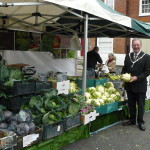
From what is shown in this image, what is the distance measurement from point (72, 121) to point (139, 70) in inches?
73.5

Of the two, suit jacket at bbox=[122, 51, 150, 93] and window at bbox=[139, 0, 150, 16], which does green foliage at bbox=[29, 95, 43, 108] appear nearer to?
suit jacket at bbox=[122, 51, 150, 93]

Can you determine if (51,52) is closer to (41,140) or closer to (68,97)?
(68,97)

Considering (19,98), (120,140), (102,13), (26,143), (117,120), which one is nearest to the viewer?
(26,143)

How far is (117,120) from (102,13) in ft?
8.88

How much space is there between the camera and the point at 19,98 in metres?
4.11

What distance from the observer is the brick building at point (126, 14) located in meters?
20.2

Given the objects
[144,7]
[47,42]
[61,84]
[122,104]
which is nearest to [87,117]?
[61,84]

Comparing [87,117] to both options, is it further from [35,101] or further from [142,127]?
[142,127]

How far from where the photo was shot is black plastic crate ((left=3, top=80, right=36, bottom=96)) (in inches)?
156

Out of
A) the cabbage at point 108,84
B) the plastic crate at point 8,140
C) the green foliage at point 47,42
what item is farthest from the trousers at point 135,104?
the green foliage at point 47,42

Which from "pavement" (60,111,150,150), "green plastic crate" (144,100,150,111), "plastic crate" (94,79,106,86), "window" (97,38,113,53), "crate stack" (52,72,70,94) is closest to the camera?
"pavement" (60,111,150,150)

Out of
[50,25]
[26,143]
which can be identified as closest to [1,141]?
[26,143]

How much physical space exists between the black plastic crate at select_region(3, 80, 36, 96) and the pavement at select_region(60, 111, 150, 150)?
3.87 ft

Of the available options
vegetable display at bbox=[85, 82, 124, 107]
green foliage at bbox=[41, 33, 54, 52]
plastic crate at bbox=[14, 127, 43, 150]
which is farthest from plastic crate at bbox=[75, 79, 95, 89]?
plastic crate at bbox=[14, 127, 43, 150]
